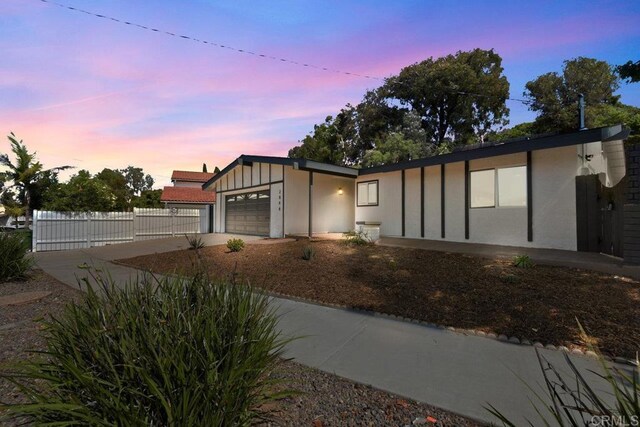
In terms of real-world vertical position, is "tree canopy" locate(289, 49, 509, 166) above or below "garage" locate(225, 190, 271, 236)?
above

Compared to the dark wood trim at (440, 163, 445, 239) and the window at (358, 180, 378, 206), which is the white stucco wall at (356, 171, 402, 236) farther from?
the dark wood trim at (440, 163, 445, 239)

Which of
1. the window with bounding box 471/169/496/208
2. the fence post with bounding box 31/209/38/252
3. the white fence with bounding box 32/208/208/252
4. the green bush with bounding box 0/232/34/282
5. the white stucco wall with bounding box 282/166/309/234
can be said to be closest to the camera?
the green bush with bounding box 0/232/34/282

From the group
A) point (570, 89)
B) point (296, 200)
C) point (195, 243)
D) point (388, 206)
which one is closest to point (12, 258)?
point (195, 243)

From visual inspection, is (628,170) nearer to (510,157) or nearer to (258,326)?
(510,157)

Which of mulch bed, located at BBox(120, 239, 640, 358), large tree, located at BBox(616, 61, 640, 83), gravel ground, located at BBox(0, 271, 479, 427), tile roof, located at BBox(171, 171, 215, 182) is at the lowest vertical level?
gravel ground, located at BBox(0, 271, 479, 427)

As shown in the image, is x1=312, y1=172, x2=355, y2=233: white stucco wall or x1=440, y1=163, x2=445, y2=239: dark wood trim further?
x1=312, y1=172, x2=355, y2=233: white stucco wall

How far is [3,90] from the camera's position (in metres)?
8.38

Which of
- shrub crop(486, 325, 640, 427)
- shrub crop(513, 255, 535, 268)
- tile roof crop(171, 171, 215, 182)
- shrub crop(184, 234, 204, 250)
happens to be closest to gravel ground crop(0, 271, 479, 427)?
shrub crop(486, 325, 640, 427)

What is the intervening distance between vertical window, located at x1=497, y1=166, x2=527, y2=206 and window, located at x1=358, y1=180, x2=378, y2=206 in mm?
5156

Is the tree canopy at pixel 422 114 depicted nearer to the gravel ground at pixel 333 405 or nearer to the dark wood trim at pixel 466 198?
the dark wood trim at pixel 466 198

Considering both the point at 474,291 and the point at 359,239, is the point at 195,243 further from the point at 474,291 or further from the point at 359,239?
the point at 359,239

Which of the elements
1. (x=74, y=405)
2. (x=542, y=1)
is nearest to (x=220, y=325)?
(x=74, y=405)

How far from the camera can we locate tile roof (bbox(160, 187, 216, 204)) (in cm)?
2658

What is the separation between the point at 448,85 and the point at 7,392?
2939cm
